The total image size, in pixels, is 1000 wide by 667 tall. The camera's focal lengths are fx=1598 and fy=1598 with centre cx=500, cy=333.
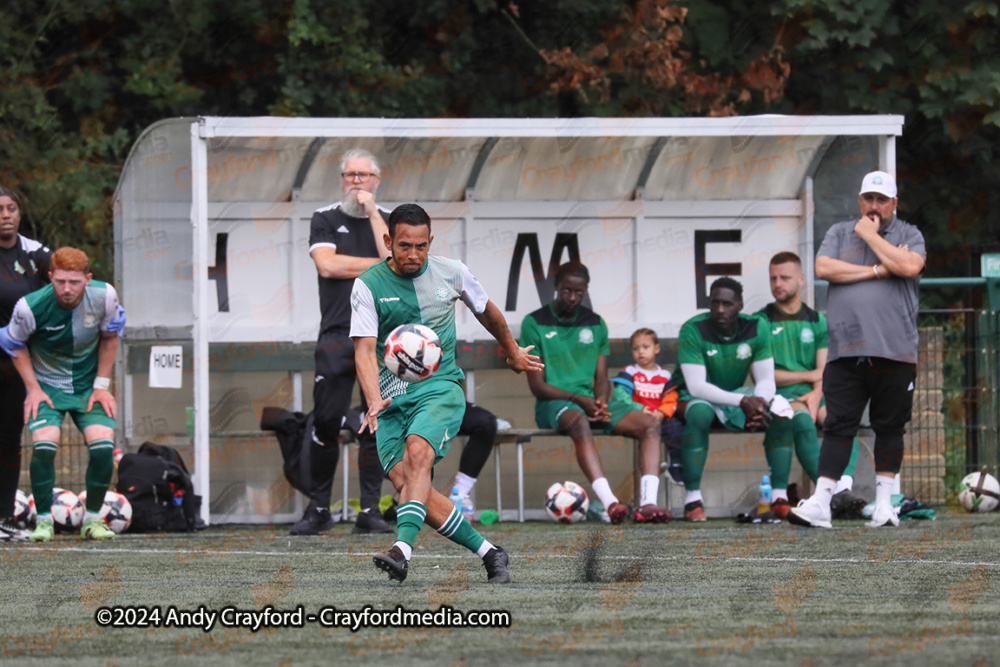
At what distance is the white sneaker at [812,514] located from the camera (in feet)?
30.9

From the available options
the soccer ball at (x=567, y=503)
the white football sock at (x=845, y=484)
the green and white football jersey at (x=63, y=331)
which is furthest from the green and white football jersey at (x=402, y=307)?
the white football sock at (x=845, y=484)

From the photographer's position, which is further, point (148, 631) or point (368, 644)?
point (148, 631)

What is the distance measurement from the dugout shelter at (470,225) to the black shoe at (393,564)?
4935 mm

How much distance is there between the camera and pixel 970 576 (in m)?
6.37

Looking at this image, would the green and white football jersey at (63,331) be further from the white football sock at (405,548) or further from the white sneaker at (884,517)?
the white sneaker at (884,517)

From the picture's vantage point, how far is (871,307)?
927cm

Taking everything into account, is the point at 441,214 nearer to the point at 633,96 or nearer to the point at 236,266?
the point at 236,266

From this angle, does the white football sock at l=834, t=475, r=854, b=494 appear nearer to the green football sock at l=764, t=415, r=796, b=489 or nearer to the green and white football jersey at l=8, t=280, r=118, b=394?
the green football sock at l=764, t=415, r=796, b=489

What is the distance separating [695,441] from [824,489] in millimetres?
1536

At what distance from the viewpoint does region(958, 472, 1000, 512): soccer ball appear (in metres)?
11.1

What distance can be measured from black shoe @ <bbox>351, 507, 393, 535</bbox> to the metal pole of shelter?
1.21 meters

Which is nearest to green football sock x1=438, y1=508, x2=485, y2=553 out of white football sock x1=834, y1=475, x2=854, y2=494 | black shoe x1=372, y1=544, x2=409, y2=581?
black shoe x1=372, y1=544, x2=409, y2=581

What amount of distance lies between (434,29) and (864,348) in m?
8.57

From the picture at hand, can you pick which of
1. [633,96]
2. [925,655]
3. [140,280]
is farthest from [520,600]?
[633,96]
